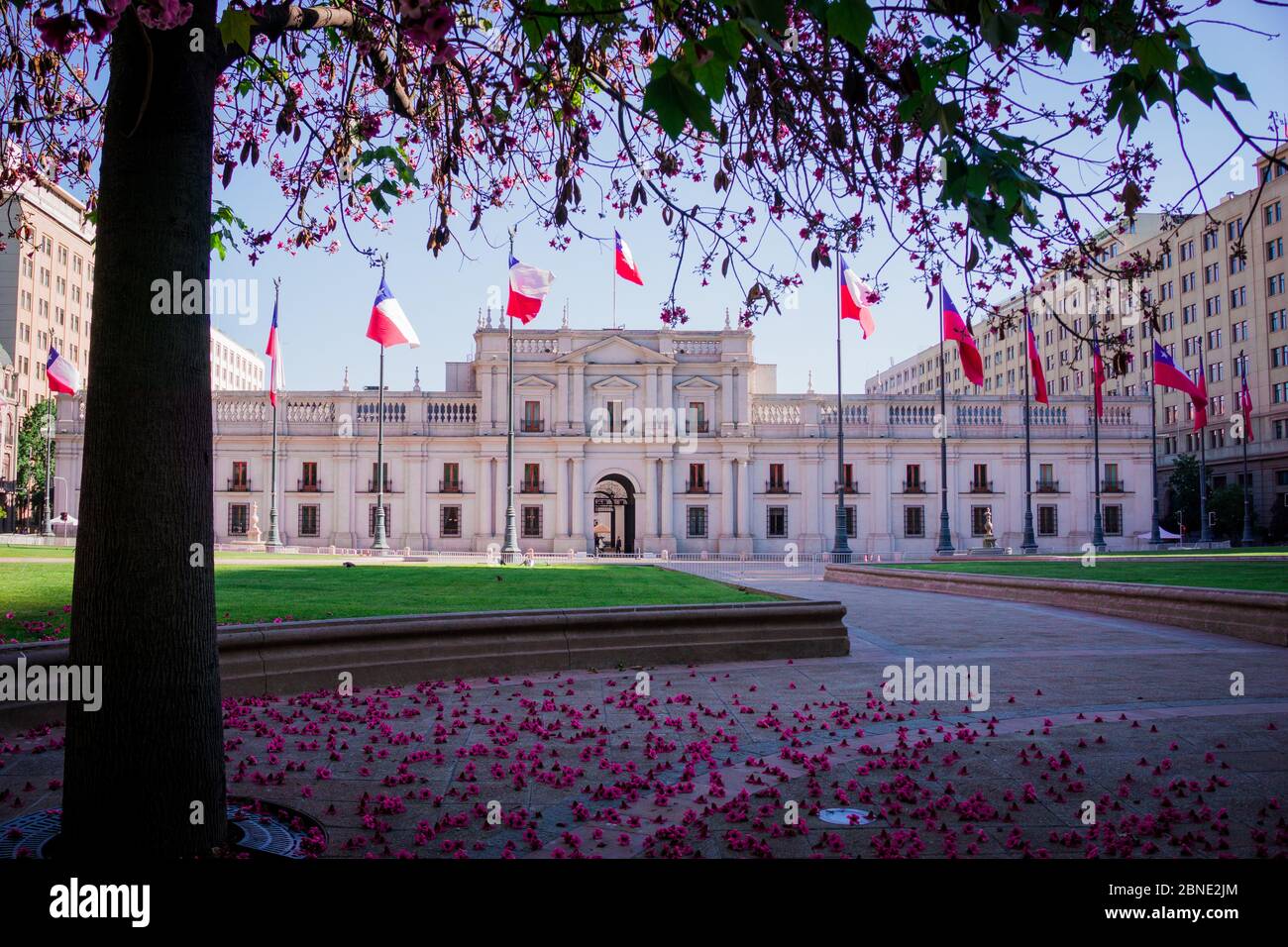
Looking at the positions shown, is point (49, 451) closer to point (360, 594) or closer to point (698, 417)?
point (698, 417)

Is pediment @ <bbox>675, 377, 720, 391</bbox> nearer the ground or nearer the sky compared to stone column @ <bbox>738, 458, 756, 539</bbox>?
nearer the sky

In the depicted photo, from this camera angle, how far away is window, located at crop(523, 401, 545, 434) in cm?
6000

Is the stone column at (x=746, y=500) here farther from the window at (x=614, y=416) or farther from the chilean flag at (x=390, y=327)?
the chilean flag at (x=390, y=327)

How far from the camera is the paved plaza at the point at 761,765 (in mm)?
4785

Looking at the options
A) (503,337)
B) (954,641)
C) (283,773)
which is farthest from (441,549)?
(283,773)

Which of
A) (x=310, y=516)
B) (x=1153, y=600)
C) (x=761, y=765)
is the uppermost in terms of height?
(x=310, y=516)

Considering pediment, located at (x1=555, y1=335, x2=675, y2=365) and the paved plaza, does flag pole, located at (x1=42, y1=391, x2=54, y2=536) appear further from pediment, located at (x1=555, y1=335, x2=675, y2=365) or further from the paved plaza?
the paved plaza

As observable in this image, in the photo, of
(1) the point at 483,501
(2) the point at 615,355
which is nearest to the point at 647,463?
(2) the point at 615,355

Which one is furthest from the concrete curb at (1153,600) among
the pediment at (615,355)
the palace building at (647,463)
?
the pediment at (615,355)

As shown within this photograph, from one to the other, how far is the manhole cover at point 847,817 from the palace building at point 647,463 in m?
Answer: 53.3

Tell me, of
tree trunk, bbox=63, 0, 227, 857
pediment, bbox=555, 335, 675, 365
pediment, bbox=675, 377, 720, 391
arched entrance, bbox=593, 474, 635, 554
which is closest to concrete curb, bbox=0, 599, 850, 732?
tree trunk, bbox=63, 0, 227, 857

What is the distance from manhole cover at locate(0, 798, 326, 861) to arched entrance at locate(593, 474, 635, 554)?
53.3 metres

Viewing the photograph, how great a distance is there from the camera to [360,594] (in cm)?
1498

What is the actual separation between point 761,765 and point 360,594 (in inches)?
401
